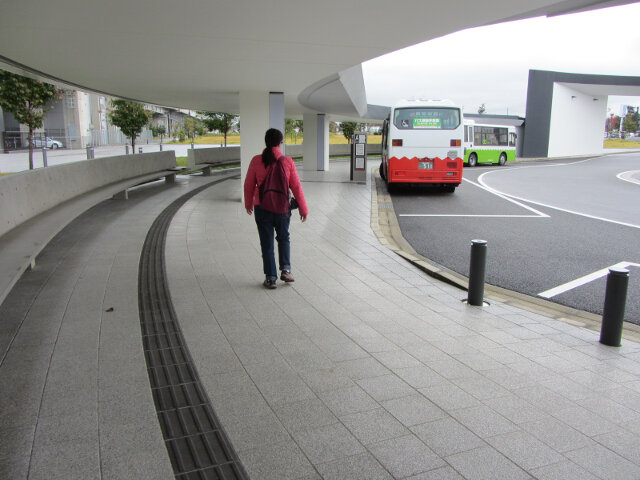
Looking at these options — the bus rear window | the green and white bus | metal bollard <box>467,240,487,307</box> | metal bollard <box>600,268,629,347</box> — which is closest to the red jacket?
metal bollard <box>467,240,487,307</box>

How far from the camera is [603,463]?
9.08 feet

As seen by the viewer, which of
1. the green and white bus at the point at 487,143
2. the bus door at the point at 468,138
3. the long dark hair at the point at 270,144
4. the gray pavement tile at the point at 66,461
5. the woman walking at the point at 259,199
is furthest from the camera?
the green and white bus at the point at 487,143

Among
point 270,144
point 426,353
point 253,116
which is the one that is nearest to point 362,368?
point 426,353

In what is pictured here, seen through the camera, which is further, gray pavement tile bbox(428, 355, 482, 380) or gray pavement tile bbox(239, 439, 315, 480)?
gray pavement tile bbox(428, 355, 482, 380)

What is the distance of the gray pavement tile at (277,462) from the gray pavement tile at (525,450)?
1.13 m

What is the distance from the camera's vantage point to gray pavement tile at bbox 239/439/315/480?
2.62m

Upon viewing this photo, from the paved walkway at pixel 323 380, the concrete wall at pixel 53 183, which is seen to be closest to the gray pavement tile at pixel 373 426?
the paved walkway at pixel 323 380

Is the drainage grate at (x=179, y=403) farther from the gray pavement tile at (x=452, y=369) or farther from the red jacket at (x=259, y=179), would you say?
the gray pavement tile at (x=452, y=369)

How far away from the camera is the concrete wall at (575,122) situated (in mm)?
46625

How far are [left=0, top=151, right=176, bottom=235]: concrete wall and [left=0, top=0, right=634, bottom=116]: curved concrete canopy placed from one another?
1941mm

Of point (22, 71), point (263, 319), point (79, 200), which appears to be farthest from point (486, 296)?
Answer: point (22, 71)

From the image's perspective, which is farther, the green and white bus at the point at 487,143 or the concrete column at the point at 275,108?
the green and white bus at the point at 487,143

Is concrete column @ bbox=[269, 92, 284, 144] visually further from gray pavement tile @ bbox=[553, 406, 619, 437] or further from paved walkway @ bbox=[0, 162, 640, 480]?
gray pavement tile @ bbox=[553, 406, 619, 437]

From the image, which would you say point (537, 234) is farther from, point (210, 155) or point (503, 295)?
point (210, 155)
